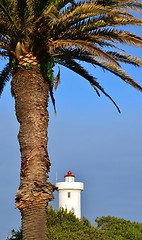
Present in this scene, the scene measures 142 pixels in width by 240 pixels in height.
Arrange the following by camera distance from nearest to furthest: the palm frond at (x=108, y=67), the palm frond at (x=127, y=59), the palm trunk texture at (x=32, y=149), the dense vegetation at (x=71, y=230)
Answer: the palm trunk texture at (x=32, y=149) → the palm frond at (x=108, y=67) → the palm frond at (x=127, y=59) → the dense vegetation at (x=71, y=230)

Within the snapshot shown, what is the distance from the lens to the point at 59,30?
15.4 meters

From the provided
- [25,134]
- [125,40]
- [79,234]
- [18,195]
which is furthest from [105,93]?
[79,234]

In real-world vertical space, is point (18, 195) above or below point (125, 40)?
below

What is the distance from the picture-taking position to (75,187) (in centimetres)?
6097

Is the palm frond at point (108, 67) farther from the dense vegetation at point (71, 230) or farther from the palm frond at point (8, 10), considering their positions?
the dense vegetation at point (71, 230)

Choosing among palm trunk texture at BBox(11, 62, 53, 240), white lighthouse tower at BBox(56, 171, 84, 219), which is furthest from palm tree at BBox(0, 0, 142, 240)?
white lighthouse tower at BBox(56, 171, 84, 219)

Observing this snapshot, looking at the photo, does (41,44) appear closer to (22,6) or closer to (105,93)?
(22,6)

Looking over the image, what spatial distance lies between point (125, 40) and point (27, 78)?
9.00ft

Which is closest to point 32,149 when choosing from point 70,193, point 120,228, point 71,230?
point 71,230

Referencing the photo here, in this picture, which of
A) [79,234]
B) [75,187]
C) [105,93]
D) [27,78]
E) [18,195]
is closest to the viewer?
[18,195]

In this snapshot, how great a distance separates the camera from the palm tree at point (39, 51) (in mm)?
14609

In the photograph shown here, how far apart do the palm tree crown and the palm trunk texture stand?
51 centimetres

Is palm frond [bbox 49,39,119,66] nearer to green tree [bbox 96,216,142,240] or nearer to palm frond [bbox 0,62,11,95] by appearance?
palm frond [bbox 0,62,11,95]

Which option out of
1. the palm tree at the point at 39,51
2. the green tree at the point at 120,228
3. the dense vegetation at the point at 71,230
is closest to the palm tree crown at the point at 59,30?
the palm tree at the point at 39,51
